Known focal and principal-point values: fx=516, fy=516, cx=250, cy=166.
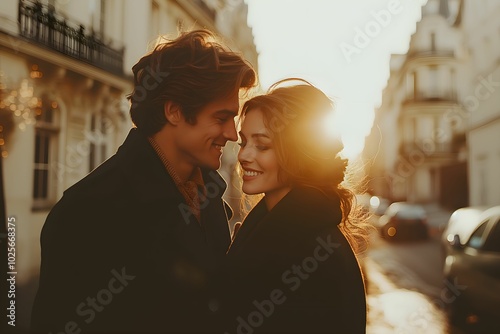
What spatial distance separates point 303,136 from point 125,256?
0.96 meters

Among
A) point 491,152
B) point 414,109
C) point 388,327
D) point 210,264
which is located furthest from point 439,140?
point 210,264

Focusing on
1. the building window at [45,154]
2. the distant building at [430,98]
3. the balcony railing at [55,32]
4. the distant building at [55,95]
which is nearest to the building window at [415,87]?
the distant building at [430,98]

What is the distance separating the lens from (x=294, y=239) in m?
2.19

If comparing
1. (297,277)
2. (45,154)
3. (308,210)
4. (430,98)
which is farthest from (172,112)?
(430,98)

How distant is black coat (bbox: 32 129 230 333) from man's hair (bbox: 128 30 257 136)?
0.50ft

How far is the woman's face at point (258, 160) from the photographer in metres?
2.41

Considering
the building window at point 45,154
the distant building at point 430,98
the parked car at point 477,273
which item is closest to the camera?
the building window at point 45,154

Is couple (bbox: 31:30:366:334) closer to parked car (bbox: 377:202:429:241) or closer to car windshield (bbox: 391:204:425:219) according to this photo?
parked car (bbox: 377:202:429:241)

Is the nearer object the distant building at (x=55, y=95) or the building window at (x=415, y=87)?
the distant building at (x=55, y=95)

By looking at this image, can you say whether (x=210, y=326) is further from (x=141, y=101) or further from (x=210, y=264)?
(x=141, y=101)

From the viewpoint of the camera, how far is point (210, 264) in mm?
2271

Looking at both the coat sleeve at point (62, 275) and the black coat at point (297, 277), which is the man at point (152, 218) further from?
the black coat at point (297, 277)

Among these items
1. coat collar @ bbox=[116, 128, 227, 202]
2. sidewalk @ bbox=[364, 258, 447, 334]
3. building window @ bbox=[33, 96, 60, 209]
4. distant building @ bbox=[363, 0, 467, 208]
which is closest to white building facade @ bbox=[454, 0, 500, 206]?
sidewalk @ bbox=[364, 258, 447, 334]

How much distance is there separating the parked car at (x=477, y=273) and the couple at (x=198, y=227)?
3.74 meters
